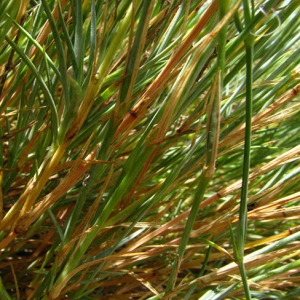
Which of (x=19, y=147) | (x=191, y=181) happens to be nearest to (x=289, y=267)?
(x=191, y=181)

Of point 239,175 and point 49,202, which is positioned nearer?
point 49,202

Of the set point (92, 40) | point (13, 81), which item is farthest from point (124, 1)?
point (13, 81)

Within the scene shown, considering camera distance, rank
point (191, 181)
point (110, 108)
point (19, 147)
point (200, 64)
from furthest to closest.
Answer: point (191, 181)
point (19, 147)
point (110, 108)
point (200, 64)

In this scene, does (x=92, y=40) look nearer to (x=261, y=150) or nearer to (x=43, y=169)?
(x=43, y=169)

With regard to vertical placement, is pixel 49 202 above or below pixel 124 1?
below

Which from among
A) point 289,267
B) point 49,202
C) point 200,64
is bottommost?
point 289,267

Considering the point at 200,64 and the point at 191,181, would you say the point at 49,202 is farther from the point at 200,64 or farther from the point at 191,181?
the point at 191,181

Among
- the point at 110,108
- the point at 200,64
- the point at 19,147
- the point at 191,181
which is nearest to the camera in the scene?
the point at 200,64
